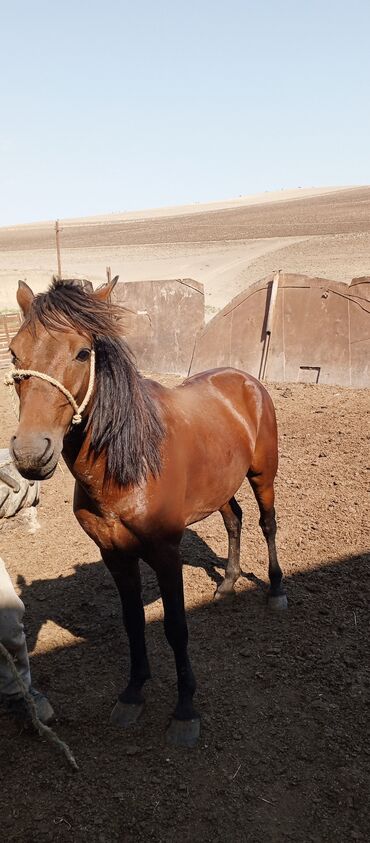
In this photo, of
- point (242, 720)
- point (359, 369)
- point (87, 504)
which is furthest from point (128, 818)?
point (359, 369)

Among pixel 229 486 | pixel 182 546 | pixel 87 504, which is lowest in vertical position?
pixel 182 546

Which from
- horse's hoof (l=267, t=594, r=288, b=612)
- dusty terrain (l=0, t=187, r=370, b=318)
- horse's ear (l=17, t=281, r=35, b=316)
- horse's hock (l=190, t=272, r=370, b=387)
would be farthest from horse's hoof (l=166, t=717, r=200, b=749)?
dusty terrain (l=0, t=187, r=370, b=318)

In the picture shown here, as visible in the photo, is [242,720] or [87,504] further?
[242,720]

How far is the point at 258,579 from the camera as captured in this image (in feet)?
15.0

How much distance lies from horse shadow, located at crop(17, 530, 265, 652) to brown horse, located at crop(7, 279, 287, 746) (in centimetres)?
92

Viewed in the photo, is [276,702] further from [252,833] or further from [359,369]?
[359,369]

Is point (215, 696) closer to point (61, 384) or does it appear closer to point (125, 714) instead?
point (125, 714)

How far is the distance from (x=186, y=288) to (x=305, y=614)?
7922mm

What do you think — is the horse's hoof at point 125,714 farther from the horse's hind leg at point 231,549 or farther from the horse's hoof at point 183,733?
the horse's hind leg at point 231,549

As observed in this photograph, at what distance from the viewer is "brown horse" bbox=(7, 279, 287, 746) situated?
2.27 meters

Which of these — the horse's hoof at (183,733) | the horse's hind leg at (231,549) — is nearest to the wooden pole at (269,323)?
the horse's hind leg at (231,549)

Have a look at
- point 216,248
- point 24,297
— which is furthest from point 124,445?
point 216,248

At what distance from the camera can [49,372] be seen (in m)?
2.26

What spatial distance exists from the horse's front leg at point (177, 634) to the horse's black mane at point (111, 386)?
17.0 inches
